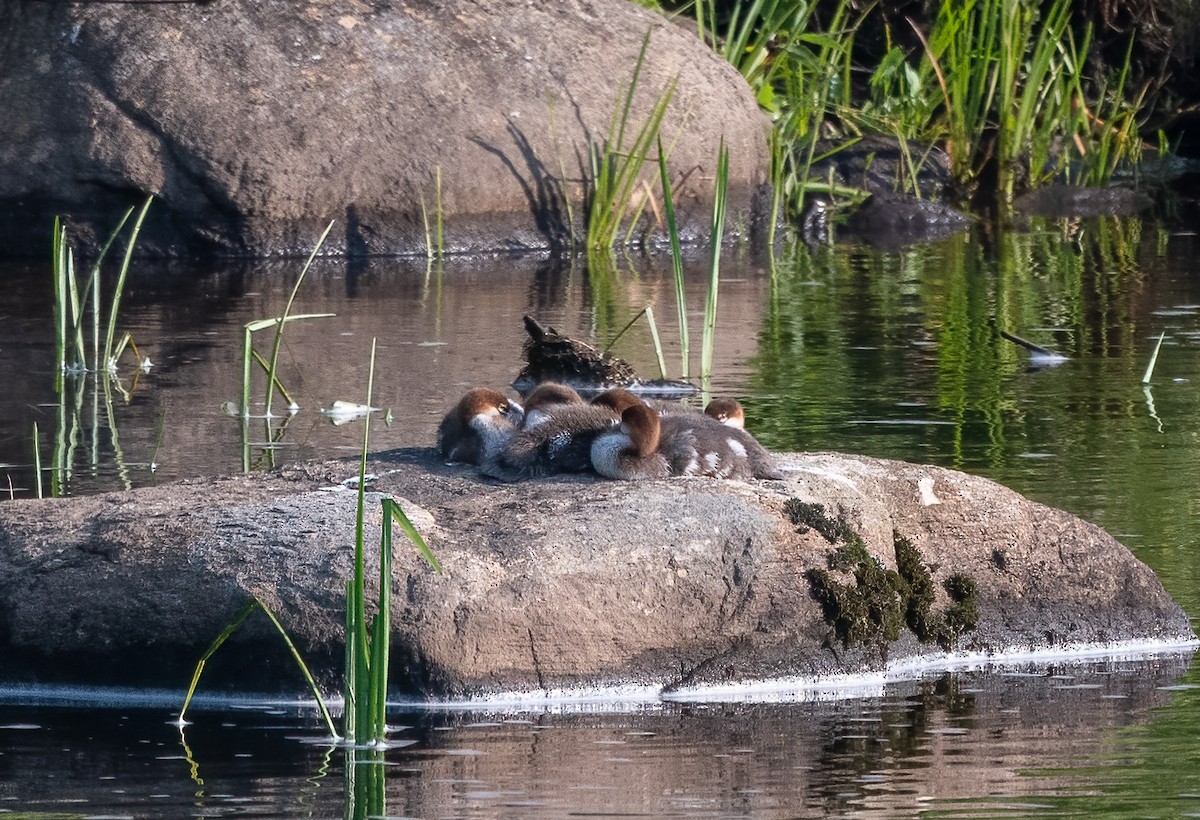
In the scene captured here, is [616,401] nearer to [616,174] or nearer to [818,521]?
[818,521]

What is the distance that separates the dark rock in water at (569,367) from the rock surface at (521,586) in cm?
352

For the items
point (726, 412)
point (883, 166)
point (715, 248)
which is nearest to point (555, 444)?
point (726, 412)

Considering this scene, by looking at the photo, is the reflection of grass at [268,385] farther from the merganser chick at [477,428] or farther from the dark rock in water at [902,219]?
the dark rock in water at [902,219]

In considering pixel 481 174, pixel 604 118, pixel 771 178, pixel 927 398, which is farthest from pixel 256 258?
pixel 927 398

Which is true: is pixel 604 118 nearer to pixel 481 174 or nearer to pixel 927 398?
pixel 481 174

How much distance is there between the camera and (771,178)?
16.6 meters

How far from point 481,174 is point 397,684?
10439mm

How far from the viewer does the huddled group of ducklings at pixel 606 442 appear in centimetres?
562

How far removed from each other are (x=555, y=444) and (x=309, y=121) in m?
9.53

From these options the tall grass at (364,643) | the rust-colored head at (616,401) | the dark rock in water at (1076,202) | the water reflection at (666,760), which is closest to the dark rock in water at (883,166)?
the dark rock in water at (1076,202)

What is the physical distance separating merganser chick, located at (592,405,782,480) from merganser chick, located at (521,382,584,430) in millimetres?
228

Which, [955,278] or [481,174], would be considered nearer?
[955,278]

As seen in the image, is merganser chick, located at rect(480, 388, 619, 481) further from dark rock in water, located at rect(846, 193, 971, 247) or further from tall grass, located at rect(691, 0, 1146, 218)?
dark rock in water, located at rect(846, 193, 971, 247)

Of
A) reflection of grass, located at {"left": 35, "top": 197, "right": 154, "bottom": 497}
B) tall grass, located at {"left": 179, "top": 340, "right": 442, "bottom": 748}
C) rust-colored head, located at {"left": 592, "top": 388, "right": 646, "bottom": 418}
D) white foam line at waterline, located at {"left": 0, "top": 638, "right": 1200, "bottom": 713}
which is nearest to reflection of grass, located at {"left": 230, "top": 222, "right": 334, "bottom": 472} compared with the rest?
reflection of grass, located at {"left": 35, "top": 197, "right": 154, "bottom": 497}
